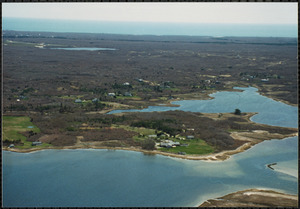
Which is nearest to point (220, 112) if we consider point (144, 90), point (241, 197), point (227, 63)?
point (144, 90)

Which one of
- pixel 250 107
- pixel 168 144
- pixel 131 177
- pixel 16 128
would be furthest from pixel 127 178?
pixel 250 107

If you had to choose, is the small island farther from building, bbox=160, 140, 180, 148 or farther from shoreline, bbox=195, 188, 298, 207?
building, bbox=160, 140, 180, 148

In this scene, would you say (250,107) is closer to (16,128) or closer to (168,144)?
(168,144)

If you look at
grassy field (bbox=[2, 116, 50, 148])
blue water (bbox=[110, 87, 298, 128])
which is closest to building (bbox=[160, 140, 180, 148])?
grassy field (bbox=[2, 116, 50, 148])

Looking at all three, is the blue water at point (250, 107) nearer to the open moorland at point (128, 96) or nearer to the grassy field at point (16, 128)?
the open moorland at point (128, 96)

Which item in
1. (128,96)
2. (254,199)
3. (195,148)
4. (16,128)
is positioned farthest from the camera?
(128,96)

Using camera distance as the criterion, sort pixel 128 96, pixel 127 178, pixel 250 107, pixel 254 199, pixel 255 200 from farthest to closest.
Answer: pixel 128 96 < pixel 250 107 < pixel 127 178 < pixel 254 199 < pixel 255 200

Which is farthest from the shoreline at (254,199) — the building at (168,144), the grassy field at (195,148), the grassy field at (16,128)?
the grassy field at (16,128)
